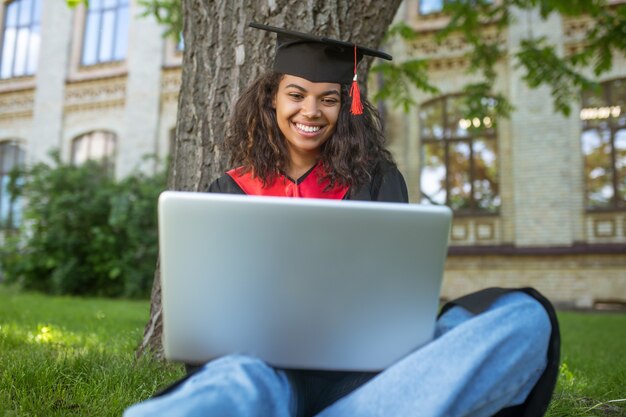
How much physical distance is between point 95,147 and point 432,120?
7.52m

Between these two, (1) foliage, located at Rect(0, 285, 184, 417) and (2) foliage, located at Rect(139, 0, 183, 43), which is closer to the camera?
(1) foliage, located at Rect(0, 285, 184, 417)

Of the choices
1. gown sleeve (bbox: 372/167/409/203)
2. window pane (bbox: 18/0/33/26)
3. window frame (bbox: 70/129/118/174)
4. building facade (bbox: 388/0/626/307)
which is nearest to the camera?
gown sleeve (bbox: 372/167/409/203)

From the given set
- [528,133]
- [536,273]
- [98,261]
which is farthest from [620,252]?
[98,261]

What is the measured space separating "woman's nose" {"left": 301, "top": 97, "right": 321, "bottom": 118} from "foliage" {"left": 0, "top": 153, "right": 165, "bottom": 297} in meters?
8.17

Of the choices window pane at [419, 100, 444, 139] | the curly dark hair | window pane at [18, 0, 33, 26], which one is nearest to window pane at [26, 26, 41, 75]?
window pane at [18, 0, 33, 26]

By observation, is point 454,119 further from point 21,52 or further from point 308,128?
point 21,52

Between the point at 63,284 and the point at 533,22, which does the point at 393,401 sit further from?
the point at 533,22

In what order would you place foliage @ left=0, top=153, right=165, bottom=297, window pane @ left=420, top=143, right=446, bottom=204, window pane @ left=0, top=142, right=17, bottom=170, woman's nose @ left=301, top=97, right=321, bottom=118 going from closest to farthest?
woman's nose @ left=301, top=97, right=321, bottom=118 → foliage @ left=0, top=153, right=165, bottom=297 → window pane @ left=420, top=143, right=446, bottom=204 → window pane @ left=0, top=142, right=17, bottom=170

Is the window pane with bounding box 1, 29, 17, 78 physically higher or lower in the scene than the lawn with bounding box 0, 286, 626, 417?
higher

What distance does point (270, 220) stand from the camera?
4.28ft

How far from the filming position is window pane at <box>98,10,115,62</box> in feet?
46.2

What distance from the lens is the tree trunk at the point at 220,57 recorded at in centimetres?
298

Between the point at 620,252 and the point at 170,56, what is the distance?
953 centimetres

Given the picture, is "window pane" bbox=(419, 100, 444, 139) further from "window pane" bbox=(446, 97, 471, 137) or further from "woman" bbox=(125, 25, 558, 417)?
"woman" bbox=(125, 25, 558, 417)
